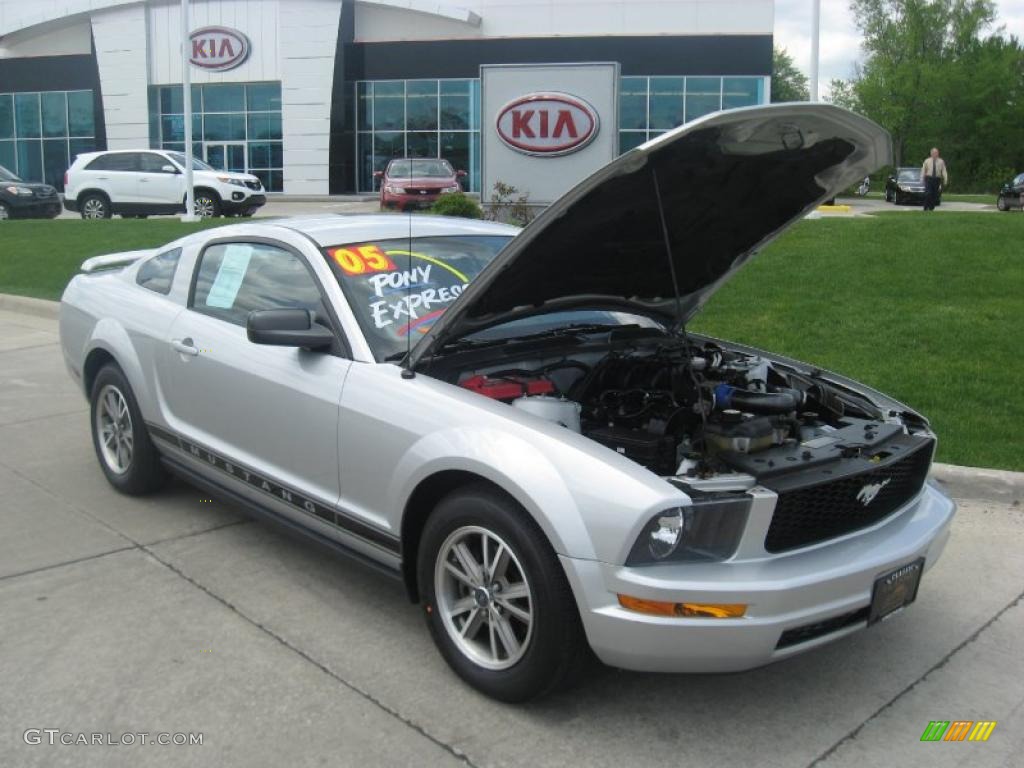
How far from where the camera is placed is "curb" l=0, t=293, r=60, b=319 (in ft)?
39.1

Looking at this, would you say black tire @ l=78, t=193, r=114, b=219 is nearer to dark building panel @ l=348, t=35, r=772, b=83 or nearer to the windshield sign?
dark building panel @ l=348, t=35, r=772, b=83

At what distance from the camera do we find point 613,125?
15227mm

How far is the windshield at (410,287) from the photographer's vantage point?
13.1 ft

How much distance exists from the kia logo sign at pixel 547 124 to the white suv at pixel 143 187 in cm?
996

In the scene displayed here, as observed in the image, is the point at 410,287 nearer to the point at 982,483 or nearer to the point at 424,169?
the point at 982,483

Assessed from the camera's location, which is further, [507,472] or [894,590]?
[894,590]

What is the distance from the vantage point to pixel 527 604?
3148mm

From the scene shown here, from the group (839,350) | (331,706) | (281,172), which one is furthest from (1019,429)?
(281,172)

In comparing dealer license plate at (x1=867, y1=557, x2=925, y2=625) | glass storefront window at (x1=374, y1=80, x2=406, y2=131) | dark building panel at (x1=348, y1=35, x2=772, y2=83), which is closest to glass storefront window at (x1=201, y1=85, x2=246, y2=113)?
dark building panel at (x1=348, y1=35, x2=772, y2=83)

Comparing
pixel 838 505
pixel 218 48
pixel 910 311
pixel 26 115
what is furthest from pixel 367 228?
pixel 26 115

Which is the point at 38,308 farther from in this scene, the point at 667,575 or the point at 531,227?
the point at 667,575

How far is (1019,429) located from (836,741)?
3684 mm

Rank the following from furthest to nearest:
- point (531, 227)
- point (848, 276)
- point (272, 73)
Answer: point (272, 73)
point (848, 276)
point (531, 227)

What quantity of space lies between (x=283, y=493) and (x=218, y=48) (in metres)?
37.5
